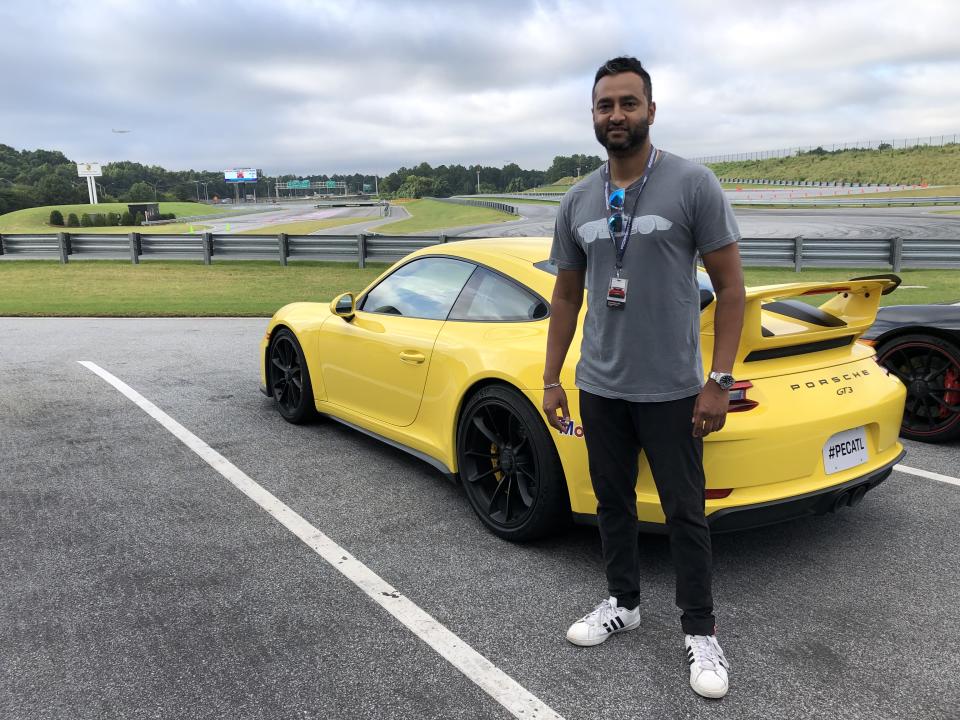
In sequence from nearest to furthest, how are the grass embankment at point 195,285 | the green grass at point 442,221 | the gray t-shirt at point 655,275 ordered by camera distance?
the gray t-shirt at point 655,275 < the grass embankment at point 195,285 < the green grass at point 442,221

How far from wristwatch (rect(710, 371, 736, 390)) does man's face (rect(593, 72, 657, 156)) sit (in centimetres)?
75

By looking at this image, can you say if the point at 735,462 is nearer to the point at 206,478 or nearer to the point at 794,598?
the point at 794,598

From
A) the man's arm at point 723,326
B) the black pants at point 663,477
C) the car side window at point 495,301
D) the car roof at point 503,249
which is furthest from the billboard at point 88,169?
the man's arm at point 723,326

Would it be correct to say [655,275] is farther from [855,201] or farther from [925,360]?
[855,201]

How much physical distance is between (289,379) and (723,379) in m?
3.86

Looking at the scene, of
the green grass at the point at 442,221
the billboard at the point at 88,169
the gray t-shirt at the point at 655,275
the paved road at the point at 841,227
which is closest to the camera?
the gray t-shirt at the point at 655,275

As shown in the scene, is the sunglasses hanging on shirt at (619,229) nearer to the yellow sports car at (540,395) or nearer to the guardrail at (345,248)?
the yellow sports car at (540,395)

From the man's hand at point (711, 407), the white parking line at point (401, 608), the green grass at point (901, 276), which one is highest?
the man's hand at point (711, 407)

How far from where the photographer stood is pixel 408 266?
4738 mm

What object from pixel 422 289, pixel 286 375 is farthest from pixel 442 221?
pixel 422 289

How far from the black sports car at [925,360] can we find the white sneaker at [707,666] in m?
3.21

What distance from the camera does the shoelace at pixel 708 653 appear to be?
2.52 meters

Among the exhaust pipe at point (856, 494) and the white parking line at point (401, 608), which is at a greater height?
the exhaust pipe at point (856, 494)

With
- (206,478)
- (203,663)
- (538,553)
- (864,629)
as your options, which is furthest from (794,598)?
(206,478)
